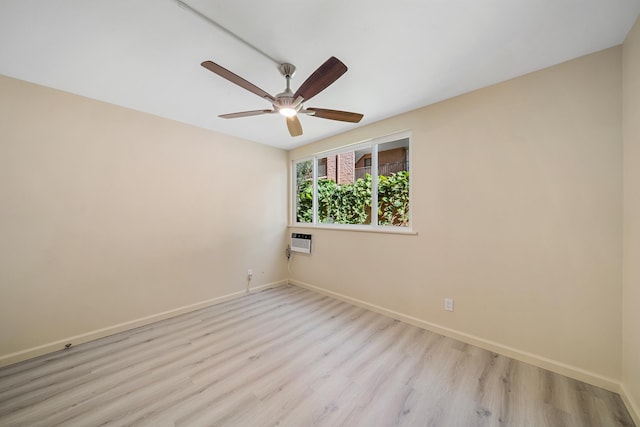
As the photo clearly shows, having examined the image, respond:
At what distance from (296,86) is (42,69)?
1986mm

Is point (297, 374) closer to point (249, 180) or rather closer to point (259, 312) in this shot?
point (259, 312)

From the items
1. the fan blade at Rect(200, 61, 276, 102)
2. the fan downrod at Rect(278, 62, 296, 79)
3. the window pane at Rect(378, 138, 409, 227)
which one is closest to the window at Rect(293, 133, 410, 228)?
A: the window pane at Rect(378, 138, 409, 227)

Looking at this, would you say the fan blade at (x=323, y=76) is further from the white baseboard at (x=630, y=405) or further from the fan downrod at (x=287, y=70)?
the white baseboard at (x=630, y=405)

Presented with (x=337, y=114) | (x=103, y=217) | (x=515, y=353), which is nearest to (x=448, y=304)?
(x=515, y=353)

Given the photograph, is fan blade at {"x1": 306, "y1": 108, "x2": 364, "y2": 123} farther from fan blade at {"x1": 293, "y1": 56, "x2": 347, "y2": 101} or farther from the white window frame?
the white window frame

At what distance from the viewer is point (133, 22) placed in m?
1.40

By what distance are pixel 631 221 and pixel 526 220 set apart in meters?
0.52

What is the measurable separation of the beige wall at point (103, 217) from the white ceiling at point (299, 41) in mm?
399

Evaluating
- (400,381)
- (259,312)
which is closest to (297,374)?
(400,381)

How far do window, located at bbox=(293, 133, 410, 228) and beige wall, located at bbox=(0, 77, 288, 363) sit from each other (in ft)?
3.46

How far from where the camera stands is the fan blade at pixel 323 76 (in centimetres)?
130

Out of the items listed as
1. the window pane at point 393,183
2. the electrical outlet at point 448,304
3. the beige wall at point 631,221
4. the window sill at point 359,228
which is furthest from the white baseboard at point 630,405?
the window pane at point 393,183

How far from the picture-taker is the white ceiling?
1.30 meters

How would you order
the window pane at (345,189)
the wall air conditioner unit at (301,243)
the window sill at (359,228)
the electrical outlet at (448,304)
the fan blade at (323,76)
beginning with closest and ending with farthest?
the fan blade at (323,76) < the electrical outlet at (448,304) < the window sill at (359,228) < the window pane at (345,189) < the wall air conditioner unit at (301,243)
